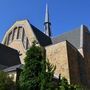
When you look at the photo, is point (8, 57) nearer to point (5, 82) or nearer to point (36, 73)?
point (5, 82)

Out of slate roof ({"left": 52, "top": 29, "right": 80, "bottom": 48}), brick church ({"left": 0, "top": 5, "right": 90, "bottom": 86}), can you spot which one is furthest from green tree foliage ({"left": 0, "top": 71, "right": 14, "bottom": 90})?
slate roof ({"left": 52, "top": 29, "right": 80, "bottom": 48})

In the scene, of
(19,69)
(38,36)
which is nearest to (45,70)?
(19,69)

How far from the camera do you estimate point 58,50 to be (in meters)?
30.2

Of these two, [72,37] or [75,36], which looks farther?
[72,37]

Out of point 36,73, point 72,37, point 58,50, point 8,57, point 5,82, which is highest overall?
point 72,37

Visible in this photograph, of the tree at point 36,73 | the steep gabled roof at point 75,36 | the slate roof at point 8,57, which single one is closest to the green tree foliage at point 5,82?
the tree at point 36,73

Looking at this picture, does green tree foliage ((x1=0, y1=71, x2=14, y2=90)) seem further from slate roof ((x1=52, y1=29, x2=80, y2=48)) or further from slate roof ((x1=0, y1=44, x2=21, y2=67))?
slate roof ((x1=52, y1=29, x2=80, y2=48))

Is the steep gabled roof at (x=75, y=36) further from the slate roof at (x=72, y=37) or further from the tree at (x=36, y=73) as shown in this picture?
the tree at (x=36, y=73)

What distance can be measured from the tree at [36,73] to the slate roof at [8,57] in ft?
28.6

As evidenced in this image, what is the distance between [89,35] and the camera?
120 feet

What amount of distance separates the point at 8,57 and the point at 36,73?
1152cm

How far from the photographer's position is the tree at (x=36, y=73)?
18781 mm

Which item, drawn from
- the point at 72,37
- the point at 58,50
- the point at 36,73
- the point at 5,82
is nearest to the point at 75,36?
the point at 72,37

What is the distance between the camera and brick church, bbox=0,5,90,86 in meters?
28.9
